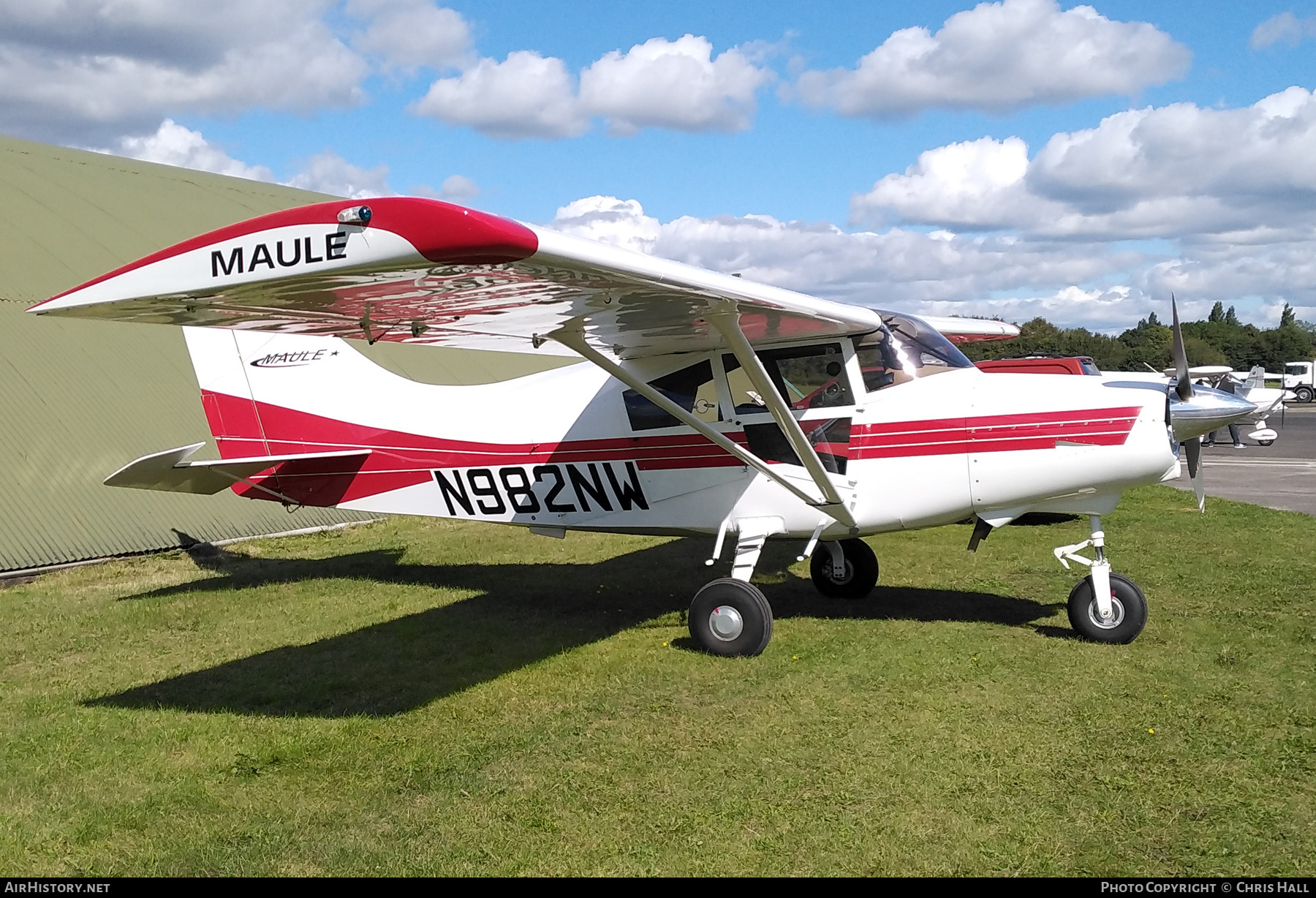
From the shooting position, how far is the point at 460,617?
324 inches

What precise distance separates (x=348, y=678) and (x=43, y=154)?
13560 millimetres

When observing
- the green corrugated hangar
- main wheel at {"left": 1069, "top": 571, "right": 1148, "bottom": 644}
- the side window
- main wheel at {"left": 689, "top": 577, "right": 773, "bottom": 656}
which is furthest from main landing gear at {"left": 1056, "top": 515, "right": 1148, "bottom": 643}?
the green corrugated hangar

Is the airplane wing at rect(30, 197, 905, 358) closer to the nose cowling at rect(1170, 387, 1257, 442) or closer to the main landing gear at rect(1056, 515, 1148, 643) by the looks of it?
the nose cowling at rect(1170, 387, 1257, 442)

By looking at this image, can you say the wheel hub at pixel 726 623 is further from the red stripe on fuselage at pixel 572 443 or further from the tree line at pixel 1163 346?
the tree line at pixel 1163 346

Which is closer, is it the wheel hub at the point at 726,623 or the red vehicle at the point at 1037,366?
the wheel hub at the point at 726,623

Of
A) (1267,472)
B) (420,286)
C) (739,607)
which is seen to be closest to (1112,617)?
(739,607)

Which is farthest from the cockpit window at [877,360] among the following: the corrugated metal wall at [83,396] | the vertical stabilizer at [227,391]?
the corrugated metal wall at [83,396]

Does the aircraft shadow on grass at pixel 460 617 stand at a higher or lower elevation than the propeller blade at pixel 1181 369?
lower

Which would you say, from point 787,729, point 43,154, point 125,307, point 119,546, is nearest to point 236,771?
point 125,307

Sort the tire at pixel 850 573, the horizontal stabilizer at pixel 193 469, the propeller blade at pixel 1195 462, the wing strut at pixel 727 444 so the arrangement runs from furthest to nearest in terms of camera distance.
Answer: the tire at pixel 850 573 → the horizontal stabilizer at pixel 193 469 → the propeller blade at pixel 1195 462 → the wing strut at pixel 727 444

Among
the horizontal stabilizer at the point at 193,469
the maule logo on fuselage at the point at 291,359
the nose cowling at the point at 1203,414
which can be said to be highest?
the maule logo on fuselage at the point at 291,359

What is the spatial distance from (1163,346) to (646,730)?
63015 mm

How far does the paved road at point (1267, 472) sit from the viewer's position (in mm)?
14984

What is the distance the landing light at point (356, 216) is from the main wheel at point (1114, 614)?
546cm
